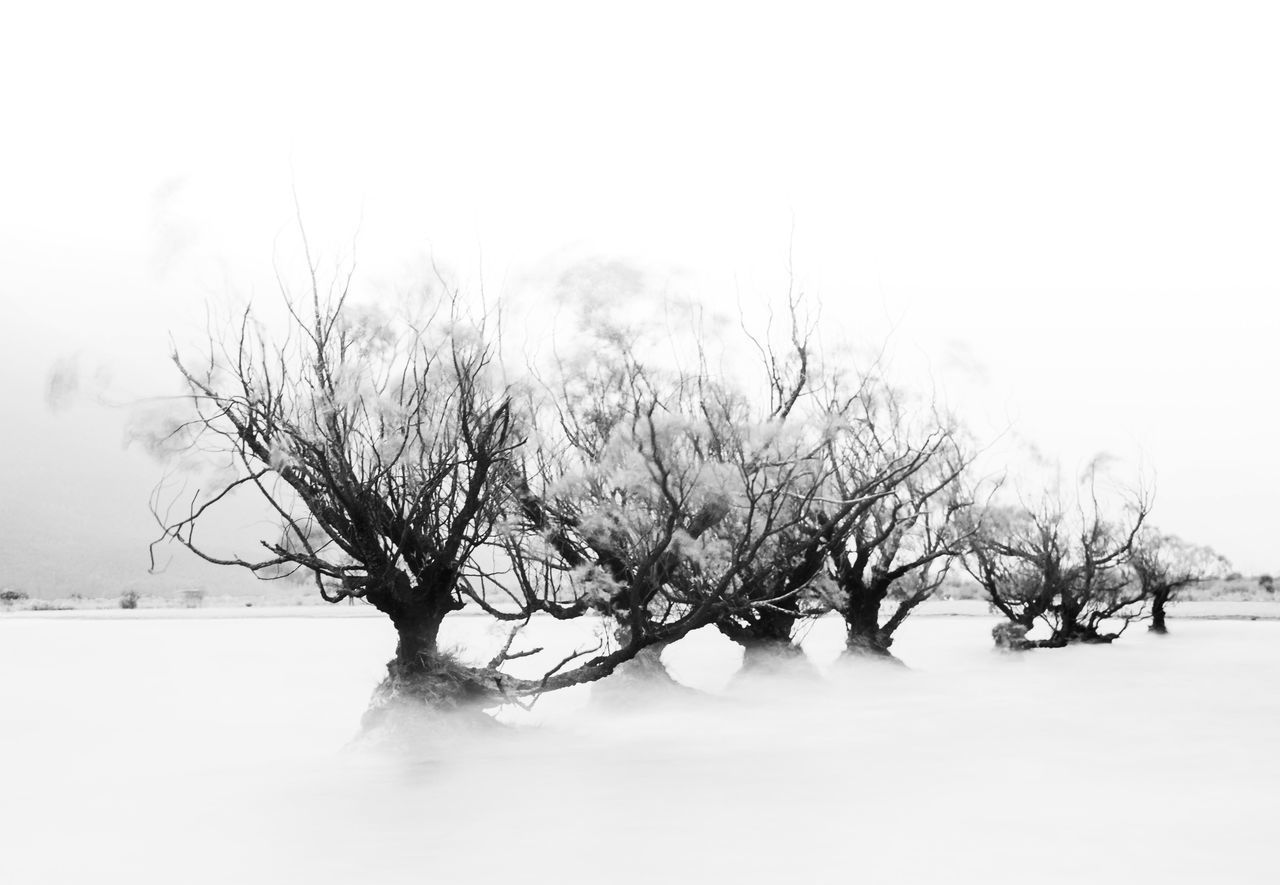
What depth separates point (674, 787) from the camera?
941 centimetres

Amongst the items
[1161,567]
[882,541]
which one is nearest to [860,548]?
[882,541]

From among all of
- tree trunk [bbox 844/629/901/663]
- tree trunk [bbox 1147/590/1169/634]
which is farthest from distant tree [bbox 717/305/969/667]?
tree trunk [bbox 1147/590/1169/634]

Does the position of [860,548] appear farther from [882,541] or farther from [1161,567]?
[1161,567]

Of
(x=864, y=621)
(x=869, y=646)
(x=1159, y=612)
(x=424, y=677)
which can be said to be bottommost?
(x=1159, y=612)

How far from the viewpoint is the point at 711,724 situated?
43.8 ft

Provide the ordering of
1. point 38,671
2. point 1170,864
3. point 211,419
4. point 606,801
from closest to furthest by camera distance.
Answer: point 1170,864, point 606,801, point 211,419, point 38,671

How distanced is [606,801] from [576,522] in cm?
600

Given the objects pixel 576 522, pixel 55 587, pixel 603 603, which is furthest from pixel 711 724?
pixel 55 587

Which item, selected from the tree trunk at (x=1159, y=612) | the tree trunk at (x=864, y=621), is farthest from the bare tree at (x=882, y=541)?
the tree trunk at (x=1159, y=612)

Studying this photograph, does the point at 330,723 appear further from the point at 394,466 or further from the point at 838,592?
the point at 838,592

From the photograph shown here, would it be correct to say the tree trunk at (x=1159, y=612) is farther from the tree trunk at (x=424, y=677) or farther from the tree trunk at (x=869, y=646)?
the tree trunk at (x=424, y=677)

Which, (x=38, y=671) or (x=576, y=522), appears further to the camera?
(x=38, y=671)

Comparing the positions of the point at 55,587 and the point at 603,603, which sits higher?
the point at 603,603

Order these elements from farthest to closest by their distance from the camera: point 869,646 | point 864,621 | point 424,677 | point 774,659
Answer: point 864,621 → point 869,646 → point 774,659 → point 424,677
